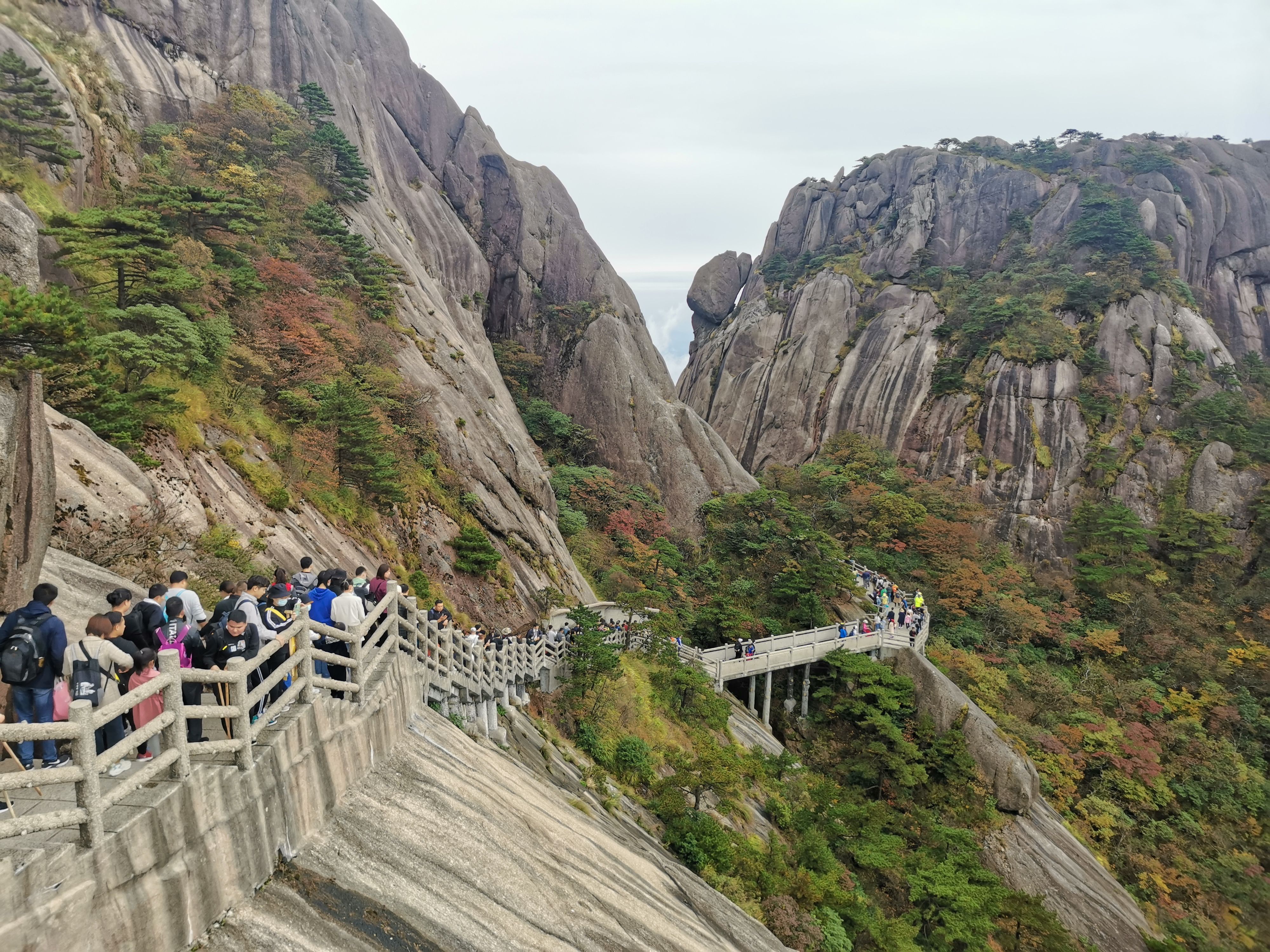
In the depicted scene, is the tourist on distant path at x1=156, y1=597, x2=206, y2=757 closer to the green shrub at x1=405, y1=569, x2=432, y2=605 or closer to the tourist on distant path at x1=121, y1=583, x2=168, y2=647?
the tourist on distant path at x1=121, y1=583, x2=168, y2=647

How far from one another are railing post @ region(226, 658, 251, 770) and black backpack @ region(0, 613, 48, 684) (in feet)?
3.81

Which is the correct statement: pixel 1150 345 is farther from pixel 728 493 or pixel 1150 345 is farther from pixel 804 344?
pixel 728 493

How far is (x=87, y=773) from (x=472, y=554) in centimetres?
1580

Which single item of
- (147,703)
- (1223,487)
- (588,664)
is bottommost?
(1223,487)

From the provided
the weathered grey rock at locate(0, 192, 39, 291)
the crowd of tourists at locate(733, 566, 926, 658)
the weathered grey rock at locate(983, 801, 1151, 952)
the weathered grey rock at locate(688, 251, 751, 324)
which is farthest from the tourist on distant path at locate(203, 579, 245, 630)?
the weathered grey rock at locate(688, 251, 751, 324)

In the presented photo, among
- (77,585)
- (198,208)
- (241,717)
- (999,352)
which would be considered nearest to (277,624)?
(241,717)

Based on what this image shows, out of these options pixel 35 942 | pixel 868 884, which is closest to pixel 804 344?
pixel 868 884

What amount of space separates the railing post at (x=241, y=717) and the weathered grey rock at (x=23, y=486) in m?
4.28

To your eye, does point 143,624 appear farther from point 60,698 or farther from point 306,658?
point 306,658

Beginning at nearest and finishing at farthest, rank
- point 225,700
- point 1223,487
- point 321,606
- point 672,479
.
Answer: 1. point 225,700
2. point 321,606
3. point 1223,487
4. point 672,479

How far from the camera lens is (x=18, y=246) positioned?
9.48m

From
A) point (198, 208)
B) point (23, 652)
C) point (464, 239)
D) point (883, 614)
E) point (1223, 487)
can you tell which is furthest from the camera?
point (464, 239)

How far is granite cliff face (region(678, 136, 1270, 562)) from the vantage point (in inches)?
1464

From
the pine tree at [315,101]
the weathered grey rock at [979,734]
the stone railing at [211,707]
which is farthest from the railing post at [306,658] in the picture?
the pine tree at [315,101]
